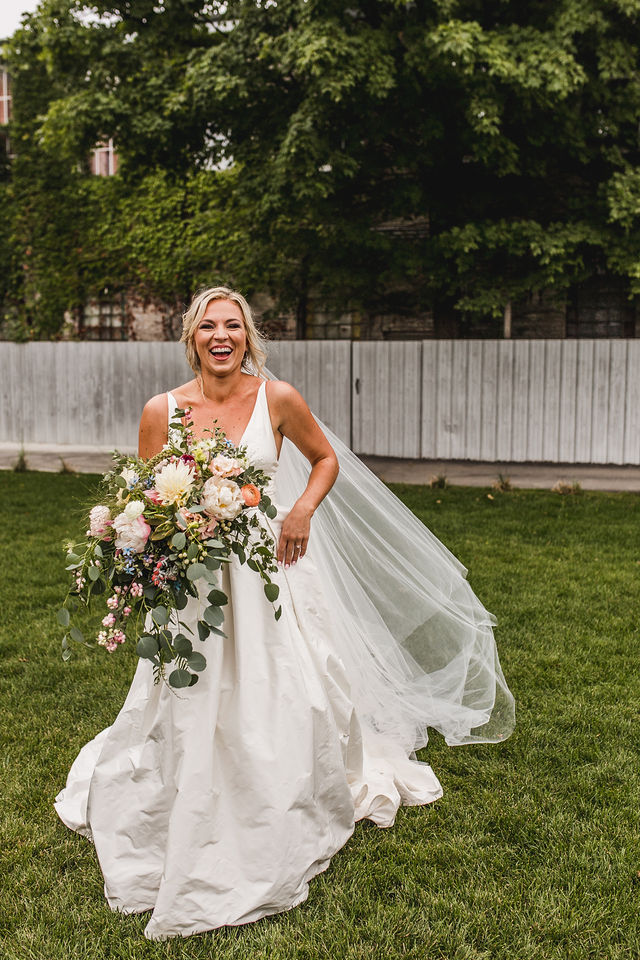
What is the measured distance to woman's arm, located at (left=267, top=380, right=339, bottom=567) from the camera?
10.3 feet

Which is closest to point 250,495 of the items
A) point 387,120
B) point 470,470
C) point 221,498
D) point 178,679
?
point 221,498

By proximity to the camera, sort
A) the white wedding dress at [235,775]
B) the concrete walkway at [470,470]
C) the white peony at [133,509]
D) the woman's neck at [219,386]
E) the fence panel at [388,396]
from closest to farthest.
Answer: the white peony at [133,509], the white wedding dress at [235,775], the woman's neck at [219,386], the concrete walkway at [470,470], the fence panel at [388,396]

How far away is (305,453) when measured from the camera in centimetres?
334

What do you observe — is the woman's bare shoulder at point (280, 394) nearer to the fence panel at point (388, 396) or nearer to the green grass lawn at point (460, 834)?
the green grass lawn at point (460, 834)

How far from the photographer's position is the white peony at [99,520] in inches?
101

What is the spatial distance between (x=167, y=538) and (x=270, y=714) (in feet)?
2.53

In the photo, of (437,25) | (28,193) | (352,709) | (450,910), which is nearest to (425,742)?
(352,709)

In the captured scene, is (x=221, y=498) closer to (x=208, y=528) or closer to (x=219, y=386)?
(x=208, y=528)

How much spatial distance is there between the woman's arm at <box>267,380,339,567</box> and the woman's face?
0.20 meters

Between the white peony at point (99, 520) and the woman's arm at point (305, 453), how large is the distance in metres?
0.77

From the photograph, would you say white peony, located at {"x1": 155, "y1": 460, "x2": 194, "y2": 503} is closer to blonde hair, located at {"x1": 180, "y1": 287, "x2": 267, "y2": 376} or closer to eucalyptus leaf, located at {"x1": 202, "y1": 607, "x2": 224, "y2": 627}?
eucalyptus leaf, located at {"x1": 202, "y1": 607, "x2": 224, "y2": 627}

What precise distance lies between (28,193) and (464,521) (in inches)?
570

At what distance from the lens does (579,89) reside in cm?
1018

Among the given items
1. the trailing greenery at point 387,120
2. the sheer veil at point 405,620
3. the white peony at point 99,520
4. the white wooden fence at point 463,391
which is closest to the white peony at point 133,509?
the white peony at point 99,520
